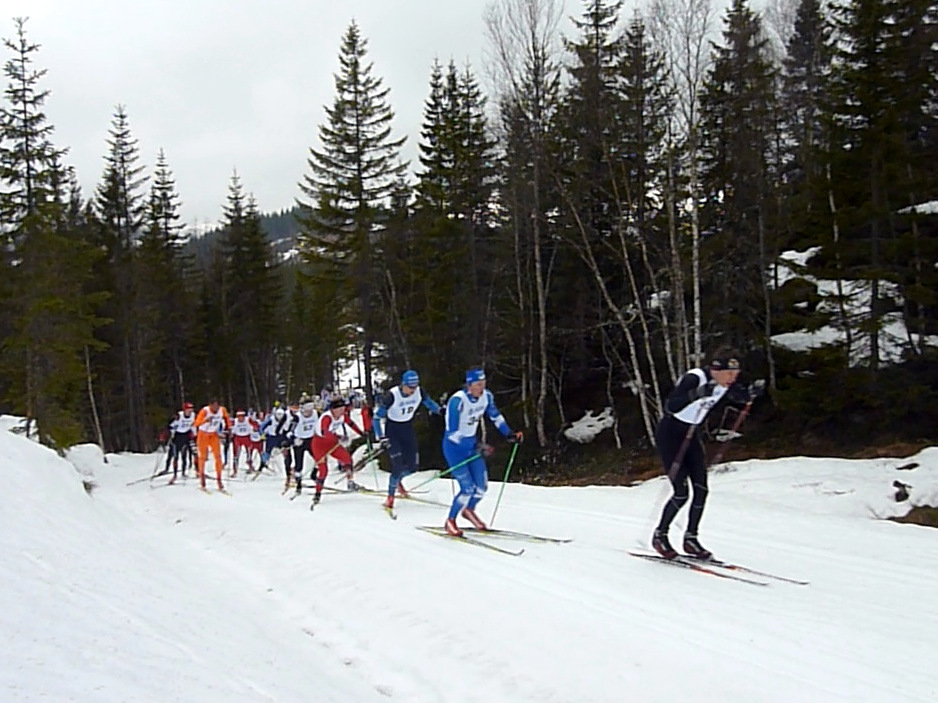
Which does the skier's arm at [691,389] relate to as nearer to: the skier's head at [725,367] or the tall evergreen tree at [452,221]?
the skier's head at [725,367]

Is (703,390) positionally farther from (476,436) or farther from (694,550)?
(476,436)

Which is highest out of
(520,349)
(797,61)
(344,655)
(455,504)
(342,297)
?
(797,61)

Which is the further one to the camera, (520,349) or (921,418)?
(520,349)

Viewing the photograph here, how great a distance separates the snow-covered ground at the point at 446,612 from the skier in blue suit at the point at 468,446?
0.67 meters

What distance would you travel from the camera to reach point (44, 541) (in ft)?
24.4

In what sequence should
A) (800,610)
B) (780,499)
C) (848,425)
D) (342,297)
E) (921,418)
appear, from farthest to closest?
(342,297) → (848,425) → (921,418) → (780,499) → (800,610)

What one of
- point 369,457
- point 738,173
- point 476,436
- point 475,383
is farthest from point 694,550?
point 738,173

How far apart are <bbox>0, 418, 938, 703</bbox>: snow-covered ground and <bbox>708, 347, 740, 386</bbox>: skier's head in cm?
193

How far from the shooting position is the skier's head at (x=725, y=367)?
789 cm

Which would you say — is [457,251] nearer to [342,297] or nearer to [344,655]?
[342,297]

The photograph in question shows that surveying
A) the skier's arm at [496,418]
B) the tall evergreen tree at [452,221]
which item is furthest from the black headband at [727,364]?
the tall evergreen tree at [452,221]

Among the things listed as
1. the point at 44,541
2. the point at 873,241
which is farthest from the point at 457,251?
the point at 44,541

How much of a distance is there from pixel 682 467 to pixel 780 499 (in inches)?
257

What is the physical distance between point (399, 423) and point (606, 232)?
16678mm
